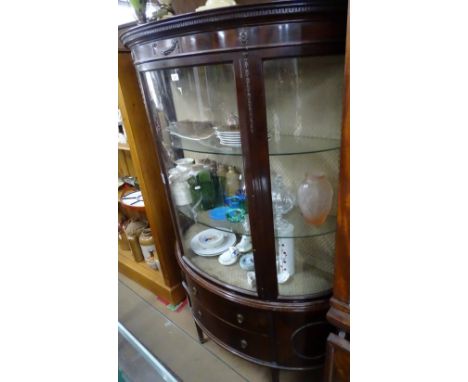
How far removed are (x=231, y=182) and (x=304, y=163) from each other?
0.91 ft

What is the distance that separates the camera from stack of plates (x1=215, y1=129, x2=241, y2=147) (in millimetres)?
835

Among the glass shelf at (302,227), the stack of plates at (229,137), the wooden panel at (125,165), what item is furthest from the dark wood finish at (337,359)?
the wooden panel at (125,165)

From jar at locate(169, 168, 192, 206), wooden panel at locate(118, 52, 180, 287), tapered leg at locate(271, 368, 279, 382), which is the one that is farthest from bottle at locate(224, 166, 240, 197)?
tapered leg at locate(271, 368, 279, 382)

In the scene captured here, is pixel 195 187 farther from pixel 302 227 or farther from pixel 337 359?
pixel 337 359

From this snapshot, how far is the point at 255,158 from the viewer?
0.76 metres

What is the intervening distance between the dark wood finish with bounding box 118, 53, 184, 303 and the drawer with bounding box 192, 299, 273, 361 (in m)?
0.43

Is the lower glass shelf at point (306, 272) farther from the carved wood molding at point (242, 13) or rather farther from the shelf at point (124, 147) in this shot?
the shelf at point (124, 147)

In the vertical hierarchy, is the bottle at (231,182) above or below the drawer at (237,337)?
above

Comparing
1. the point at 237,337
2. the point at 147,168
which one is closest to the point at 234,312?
the point at 237,337

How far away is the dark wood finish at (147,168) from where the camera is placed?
4.12 ft

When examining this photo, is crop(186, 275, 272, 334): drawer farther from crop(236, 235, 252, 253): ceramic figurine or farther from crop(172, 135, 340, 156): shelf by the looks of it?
crop(172, 135, 340, 156): shelf
